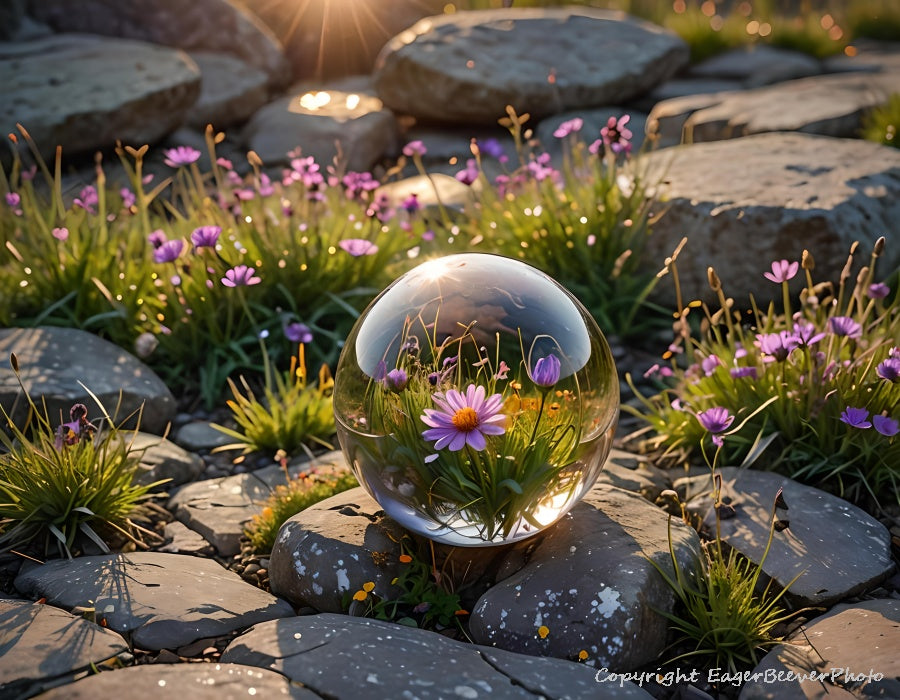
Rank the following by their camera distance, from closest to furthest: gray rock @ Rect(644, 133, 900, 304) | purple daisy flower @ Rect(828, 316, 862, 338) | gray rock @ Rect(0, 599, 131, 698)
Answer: gray rock @ Rect(0, 599, 131, 698), purple daisy flower @ Rect(828, 316, 862, 338), gray rock @ Rect(644, 133, 900, 304)

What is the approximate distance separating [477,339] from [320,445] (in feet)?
5.13

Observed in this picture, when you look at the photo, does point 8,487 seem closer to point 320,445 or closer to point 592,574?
point 320,445

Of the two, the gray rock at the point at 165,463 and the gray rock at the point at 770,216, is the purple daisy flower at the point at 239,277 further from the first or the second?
the gray rock at the point at 770,216

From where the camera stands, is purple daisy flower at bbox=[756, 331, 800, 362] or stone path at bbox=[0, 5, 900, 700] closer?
stone path at bbox=[0, 5, 900, 700]

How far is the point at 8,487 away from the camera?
3133 mm

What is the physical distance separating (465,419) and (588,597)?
68 cm

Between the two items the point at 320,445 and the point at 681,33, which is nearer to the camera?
the point at 320,445

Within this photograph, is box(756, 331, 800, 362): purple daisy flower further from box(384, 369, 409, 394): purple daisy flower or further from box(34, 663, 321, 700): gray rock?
box(34, 663, 321, 700): gray rock

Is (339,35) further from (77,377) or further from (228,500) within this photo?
(228,500)

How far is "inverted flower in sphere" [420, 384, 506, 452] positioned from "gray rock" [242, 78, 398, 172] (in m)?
5.50

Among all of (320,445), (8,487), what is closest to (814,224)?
(320,445)

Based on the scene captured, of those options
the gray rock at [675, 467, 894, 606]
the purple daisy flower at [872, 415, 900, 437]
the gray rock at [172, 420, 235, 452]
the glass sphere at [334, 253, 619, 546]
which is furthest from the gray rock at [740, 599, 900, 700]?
the gray rock at [172, 420, 235, 452]

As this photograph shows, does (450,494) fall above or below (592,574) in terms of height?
above

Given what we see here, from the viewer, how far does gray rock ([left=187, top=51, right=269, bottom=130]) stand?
8.55m
